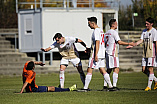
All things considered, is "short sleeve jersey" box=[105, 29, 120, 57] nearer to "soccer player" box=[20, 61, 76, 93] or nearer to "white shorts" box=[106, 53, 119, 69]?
"white shorts" box=[106, 53, 119, 69]

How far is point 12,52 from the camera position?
35688 millimetres

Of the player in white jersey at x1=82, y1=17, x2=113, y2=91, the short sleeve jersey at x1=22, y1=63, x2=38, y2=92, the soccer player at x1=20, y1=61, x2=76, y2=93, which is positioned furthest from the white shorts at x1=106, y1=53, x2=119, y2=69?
the short sleeve jersey at x1=22, y1=63, x2=38, y2=92

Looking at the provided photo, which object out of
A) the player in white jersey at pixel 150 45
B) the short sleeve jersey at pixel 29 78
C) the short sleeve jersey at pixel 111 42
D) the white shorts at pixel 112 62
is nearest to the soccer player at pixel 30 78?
the short sleeve jersey at pixel 29 78

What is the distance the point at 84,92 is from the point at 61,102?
8.78 ft

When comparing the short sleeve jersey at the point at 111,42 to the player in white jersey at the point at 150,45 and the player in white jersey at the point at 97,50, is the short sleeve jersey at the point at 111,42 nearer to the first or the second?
the player in white jersey at the point at 97,50

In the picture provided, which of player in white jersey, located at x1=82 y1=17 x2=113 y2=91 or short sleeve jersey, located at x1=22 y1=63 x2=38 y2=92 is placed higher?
player in white jersey, located at x1=82 y1=17 x2=113 y2=91

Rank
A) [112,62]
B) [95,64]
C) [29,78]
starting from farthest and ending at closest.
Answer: [112,62] → [95,64] → [29,78]

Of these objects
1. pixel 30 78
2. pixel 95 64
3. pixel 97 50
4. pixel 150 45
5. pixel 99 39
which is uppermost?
pixel 99 39

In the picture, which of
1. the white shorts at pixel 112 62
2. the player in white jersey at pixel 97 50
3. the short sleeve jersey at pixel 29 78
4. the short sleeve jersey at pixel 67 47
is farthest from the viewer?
the short sleeve jersey at pixel 67 47

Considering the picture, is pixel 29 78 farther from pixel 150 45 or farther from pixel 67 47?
pixel 150 45

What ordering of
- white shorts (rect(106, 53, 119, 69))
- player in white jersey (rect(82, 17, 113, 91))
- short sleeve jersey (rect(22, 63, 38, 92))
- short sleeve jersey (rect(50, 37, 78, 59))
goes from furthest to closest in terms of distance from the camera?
short sleeve jersey (rect(50, 37, 78, 59)) < white shorts (rect(106, 53, 119, 69)) < player in white jersey (rect(82, 17, 113, 91)) < short sleeve jersey (rect(22, 63, 38, 92))

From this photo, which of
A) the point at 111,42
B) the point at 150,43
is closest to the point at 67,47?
the point at 111,42

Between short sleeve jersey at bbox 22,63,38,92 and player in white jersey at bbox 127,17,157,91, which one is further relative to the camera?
player in white jersey at bbox 127,17,157,91

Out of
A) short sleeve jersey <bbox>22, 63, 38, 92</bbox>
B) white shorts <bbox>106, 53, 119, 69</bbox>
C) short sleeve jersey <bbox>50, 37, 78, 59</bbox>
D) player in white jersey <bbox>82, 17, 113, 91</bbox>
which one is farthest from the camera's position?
short sleeve jersey <bbox>50, 37, 78, 59</bbox>
